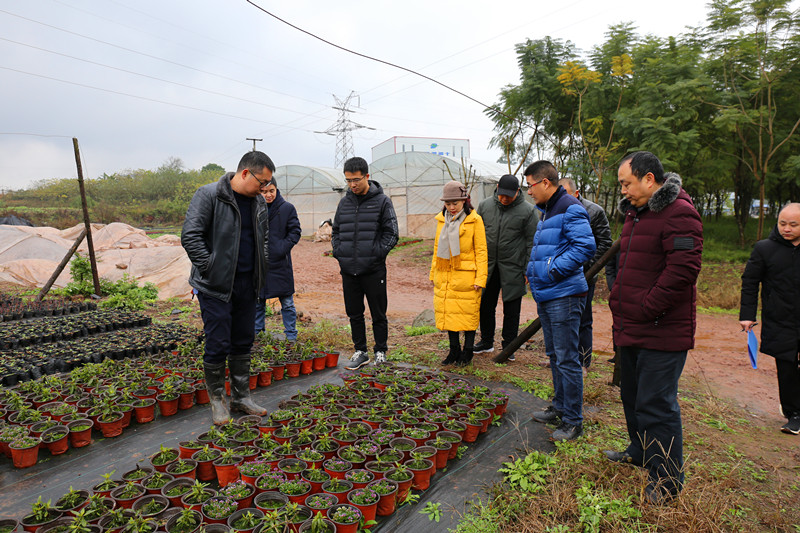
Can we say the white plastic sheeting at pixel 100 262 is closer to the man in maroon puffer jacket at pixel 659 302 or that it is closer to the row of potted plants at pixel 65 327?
the row of potted plants at pixel 65 327

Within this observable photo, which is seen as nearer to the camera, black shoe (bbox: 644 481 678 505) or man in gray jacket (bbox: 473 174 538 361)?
black shoe (bbox: 644 481 678 505)

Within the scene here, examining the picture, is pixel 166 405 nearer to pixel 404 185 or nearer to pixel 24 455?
pixel 24 455

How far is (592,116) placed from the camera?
41.5ft

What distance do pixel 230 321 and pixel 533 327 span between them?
2735 millimetres

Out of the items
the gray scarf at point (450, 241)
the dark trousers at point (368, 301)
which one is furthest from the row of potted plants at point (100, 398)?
the gray scarf at point (450, 241)

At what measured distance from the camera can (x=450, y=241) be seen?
14.8ft

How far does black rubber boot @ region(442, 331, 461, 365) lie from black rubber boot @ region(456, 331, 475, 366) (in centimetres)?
4

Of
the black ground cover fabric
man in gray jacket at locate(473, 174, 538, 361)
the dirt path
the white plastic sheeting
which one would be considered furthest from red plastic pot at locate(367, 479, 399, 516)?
the white plastic sheeting

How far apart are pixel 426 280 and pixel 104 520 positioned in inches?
447

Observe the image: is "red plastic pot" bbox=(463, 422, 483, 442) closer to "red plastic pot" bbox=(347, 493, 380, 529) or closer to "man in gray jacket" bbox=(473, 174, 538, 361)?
"red plastic pot" bbox=(347, 493, 380, 529)

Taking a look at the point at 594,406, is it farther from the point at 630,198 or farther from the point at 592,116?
the point at 592,116

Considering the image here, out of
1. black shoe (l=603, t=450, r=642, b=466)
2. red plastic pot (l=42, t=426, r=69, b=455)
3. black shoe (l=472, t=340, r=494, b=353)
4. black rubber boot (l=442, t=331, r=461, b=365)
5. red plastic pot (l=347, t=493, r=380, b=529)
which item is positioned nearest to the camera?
red plastic pot (l=347, t=493, r=380, b=529)

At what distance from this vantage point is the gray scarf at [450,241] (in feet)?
14.7

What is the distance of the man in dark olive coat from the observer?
3457 millimetres
